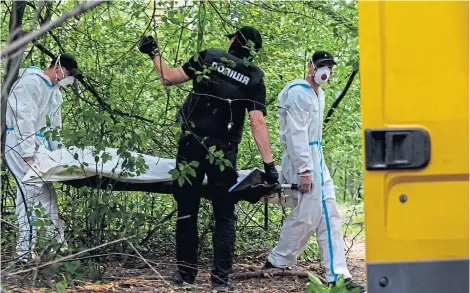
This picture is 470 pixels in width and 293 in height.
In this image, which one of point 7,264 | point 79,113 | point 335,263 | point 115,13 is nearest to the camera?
point 7,264

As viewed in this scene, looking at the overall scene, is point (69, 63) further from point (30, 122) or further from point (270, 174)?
point (270, 174)

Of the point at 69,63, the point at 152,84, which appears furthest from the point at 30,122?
the point at 152,84

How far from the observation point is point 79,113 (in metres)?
6.25

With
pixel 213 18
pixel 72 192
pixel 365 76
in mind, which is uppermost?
pixel 213 18

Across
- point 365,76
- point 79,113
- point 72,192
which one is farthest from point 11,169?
point 365,76

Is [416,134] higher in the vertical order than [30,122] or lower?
lower

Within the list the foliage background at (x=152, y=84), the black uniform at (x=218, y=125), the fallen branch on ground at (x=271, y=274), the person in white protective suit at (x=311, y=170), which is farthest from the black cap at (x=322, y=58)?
the fallen branch on ground at (x=271, y=274)

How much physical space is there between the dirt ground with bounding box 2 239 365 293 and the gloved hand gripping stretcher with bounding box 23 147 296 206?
26.3 inches

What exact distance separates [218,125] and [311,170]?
1.03 meters

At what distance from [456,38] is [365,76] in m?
0.36

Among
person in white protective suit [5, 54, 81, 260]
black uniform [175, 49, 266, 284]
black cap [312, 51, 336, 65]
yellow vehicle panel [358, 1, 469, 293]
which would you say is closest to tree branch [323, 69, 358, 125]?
black cap [312, 51, 336, 65]

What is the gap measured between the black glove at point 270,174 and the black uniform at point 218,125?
295mm

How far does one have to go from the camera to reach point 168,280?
20.9ft

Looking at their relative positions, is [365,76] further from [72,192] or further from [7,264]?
[72,192]
